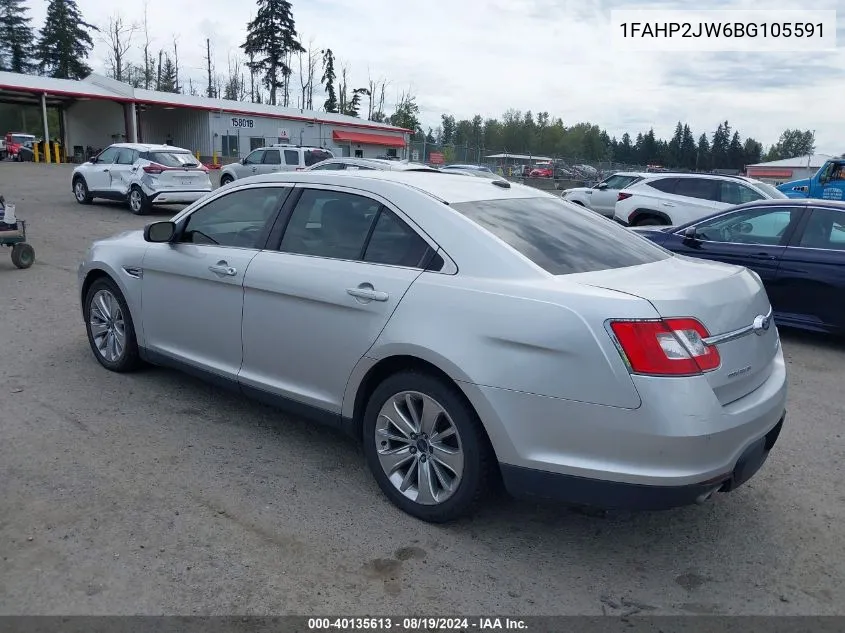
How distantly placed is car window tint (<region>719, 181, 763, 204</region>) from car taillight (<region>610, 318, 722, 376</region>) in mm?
11602

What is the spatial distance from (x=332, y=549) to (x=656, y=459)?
1.49 meters

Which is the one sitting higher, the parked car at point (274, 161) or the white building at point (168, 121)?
the white building at point (168, 121)

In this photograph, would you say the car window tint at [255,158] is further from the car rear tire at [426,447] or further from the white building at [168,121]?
the car rear tire at [426,447]

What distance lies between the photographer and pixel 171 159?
1723cm

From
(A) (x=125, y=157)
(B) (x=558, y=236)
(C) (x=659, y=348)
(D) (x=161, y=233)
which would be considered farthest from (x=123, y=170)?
(C) (x=659, y=348)

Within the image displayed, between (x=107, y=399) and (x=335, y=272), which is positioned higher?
(x=335, y=272)

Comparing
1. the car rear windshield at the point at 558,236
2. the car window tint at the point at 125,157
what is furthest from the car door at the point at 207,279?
the car window tint at the point at 125,157

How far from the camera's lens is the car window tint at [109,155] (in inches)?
707

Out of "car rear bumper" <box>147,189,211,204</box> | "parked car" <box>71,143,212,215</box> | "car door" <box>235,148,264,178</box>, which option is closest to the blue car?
"car rear bumper" <box>147,189,211,204</box>

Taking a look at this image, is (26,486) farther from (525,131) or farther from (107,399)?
(525,131)

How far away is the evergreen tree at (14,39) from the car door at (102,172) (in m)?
69.4

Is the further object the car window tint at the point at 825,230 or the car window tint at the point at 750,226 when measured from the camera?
the car window tint at the point at 750,226

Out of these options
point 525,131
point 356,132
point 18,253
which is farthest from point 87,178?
point 525,131

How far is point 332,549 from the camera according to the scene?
3.29 m
